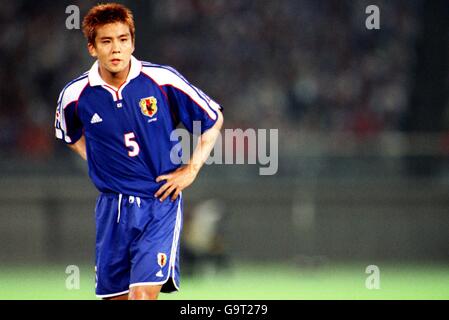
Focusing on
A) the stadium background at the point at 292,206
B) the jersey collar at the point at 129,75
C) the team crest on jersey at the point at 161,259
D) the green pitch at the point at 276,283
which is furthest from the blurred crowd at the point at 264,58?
the team crest on jersey at the point at 161,259

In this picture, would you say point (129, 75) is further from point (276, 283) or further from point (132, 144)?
point (276, 283)

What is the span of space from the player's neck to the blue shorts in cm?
66

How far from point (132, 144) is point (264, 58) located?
1134cm

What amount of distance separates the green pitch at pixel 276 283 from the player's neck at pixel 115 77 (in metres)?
3.62

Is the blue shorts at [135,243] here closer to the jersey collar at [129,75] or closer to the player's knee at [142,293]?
the player's knee at [142,293]

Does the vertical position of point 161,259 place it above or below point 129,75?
below

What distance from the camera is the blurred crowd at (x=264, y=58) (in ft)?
51.0

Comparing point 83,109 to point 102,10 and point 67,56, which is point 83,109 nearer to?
point 102,10

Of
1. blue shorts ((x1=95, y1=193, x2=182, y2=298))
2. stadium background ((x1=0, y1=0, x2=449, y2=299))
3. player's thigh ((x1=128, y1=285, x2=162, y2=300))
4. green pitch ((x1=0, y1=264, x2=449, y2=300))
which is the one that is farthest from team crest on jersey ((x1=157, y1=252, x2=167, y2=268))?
stadium background ((x1=0, y1=0, x2=449, y2=299))

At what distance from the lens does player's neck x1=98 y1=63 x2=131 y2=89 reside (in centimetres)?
654

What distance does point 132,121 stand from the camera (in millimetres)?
6520

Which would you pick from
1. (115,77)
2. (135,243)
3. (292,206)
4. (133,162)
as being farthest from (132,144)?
(292,206)

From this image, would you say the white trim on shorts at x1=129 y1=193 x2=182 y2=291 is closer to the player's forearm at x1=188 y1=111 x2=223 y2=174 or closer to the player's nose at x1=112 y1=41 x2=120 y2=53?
the player's forearm at x1=188 y1=111 x2=223 y2=174

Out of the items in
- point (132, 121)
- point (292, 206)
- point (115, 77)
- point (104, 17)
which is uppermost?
point (104, 17)
